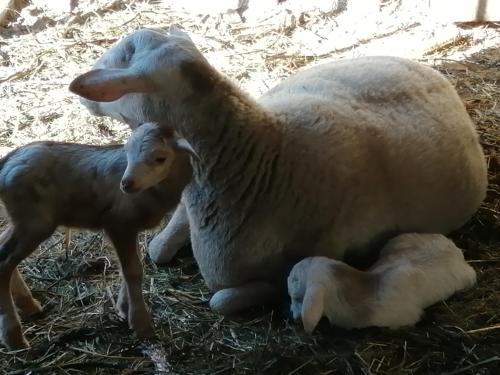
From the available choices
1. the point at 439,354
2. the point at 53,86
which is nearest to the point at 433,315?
the point at 439,354

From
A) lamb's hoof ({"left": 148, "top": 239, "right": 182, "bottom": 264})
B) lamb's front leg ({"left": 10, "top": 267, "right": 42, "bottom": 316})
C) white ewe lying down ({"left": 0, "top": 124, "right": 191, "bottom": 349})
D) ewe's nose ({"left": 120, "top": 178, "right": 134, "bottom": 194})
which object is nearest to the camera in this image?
ewe's nose ({"left": 120, "top": 178, "right": 134, "bottom": 194})

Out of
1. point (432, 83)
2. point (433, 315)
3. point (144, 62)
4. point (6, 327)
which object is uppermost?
point (144, 62)

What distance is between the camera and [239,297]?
11.6 feet

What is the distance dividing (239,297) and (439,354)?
0.90 meters

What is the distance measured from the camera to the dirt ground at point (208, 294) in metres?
3.12

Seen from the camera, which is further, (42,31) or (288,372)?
(42,31)

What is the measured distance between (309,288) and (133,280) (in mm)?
702

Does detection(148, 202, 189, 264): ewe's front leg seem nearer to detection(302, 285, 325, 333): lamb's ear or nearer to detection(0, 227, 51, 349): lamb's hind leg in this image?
detection(0, 227, 51, 349): lamb's hind leg

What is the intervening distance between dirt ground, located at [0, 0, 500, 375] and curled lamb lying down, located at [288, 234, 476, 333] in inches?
3.3

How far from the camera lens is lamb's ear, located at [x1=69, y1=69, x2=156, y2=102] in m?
3.12

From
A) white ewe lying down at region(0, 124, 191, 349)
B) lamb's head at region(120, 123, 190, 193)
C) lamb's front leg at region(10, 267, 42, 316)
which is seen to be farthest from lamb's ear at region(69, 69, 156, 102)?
lamb's front leg at region(10, 267, 42, 316)

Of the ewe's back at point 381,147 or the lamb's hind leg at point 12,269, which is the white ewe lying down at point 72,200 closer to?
the lamb's hind leg at point 12,269

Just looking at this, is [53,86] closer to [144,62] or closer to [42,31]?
[42,31]

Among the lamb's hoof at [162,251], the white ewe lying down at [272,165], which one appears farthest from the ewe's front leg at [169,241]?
the white ewe lying down at [272,165]
